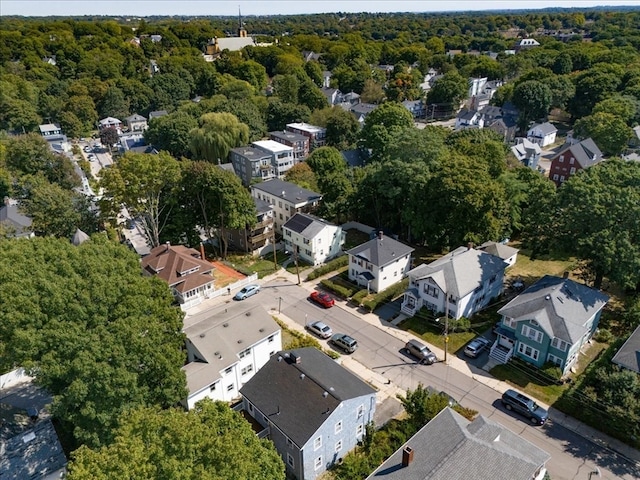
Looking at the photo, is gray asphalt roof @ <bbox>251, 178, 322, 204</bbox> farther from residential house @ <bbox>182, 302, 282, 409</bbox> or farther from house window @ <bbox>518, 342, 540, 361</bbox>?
house window @ <bbox>518, 342, 540, 361</bbox>

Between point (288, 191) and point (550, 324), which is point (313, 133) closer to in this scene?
point (288, 191)

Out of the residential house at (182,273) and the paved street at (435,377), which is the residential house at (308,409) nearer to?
the paved street at (435,377)

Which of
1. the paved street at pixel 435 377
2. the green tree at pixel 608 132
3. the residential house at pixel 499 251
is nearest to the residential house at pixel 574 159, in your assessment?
the green tree at pixel 608 132

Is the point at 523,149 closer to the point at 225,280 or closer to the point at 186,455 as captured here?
the point at 225,280

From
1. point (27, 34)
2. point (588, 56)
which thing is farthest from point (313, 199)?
point (27, 34)

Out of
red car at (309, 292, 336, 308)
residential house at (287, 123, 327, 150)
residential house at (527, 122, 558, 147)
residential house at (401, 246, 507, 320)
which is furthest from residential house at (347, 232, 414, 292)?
residential house at (527, 122, 558, 147)

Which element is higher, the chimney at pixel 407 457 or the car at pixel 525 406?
the chimney at pixel 407 457
